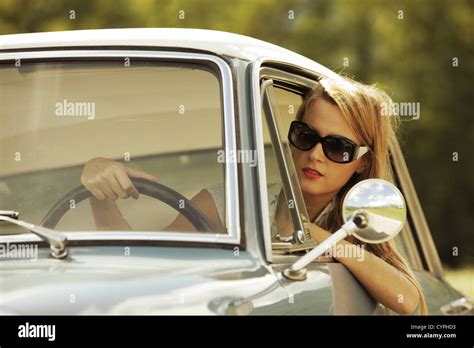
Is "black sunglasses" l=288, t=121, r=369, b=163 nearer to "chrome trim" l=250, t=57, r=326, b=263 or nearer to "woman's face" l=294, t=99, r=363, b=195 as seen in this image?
"woman's face" l=294, t=99, r=363, b=195

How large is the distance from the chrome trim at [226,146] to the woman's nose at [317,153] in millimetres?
607

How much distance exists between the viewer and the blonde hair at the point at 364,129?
364 cm

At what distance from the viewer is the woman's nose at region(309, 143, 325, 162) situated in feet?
11.6

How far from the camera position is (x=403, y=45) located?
1073cm

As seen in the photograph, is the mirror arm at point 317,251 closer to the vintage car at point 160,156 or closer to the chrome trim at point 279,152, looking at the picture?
the vintage car at point 160,156

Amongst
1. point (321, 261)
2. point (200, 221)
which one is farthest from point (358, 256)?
point (200, 221)

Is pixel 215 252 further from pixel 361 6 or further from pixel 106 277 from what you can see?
pixel 361 6

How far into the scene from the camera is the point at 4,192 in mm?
3152

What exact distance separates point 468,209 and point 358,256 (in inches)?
325

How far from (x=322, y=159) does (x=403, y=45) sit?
24.4 feet

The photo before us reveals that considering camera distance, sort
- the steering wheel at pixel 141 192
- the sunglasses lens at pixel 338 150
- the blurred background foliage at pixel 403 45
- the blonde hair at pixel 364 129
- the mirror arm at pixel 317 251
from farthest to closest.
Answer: the blurred background foliage at pixel 403 45 < the blonde hair at pixel 364 129 < the sunglasses lens at pixel 338 150 < the steering wheel at pixel 141 192 < the mirror arm at pixel 317 251

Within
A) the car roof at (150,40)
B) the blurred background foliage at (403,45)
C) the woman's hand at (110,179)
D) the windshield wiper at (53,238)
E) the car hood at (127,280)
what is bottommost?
the car hood at (127,280)

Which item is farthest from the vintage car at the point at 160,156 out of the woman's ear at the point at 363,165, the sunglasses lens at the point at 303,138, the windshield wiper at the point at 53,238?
the woman's ear at the point at 363,165

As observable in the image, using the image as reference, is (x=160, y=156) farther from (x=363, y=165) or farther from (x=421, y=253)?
(x=421, y=253)
